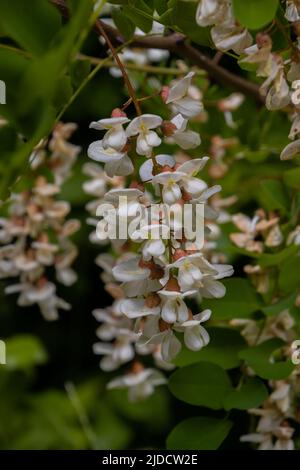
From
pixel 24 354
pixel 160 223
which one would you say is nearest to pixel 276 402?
pixel 160 223

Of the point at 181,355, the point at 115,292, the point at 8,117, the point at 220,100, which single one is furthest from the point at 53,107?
the point at 220,100

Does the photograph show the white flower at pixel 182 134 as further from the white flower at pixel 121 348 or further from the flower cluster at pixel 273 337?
the white flower at pixel 121 348

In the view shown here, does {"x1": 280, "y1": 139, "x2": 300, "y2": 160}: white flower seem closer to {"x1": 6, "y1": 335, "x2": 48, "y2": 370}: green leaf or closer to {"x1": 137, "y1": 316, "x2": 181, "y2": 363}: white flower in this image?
{"x1": 137, "y1": 316, "x2": 181, "y2": 363}: white flower

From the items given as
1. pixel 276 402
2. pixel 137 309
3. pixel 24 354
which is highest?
pixel 137 309

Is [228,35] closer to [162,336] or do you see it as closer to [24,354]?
[162,336]

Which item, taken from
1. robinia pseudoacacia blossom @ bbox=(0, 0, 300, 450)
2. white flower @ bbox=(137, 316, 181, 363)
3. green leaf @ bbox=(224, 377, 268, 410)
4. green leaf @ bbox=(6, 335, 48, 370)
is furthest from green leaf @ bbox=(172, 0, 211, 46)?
green leaf @ bbox=(6, 335, 48, 370)

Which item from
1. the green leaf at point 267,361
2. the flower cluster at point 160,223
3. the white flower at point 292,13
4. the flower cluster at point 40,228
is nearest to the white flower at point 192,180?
the flower cluster at point 160,223
